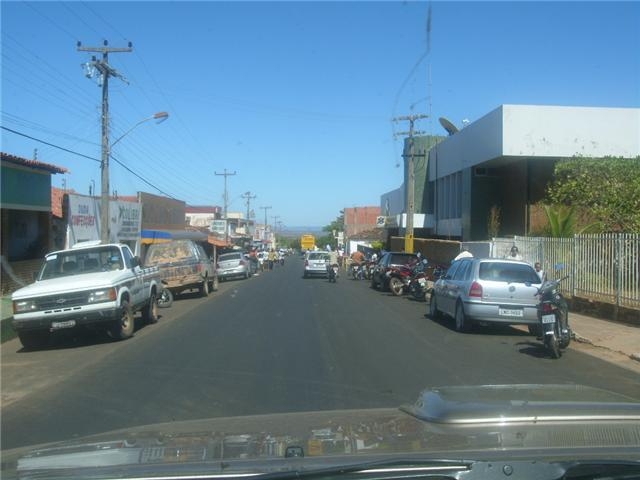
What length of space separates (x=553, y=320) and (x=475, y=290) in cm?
301

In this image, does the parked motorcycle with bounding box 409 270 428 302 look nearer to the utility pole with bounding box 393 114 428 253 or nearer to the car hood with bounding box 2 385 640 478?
the utility pole with bounding box 393 114 428 253

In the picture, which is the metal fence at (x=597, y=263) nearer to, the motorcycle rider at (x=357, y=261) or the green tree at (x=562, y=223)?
the green tree at (x=562, y=223)

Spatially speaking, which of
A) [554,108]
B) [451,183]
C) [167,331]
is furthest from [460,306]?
[451,183]

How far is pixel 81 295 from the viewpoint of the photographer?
13.8 meters

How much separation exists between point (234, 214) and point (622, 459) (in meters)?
135

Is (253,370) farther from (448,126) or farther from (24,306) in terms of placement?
(448,126)

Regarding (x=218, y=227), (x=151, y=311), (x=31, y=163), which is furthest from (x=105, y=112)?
(x=218, y=227)

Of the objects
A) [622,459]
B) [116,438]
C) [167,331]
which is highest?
[622,459]

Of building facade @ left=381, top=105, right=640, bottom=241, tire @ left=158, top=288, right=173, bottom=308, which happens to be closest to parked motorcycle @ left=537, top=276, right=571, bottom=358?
tire @ left=158, top=288, right=173, bottom=308

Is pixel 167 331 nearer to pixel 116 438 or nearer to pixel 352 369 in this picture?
pixel 352 369

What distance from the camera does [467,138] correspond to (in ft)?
117

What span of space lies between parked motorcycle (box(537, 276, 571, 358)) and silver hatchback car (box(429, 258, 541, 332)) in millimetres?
2050

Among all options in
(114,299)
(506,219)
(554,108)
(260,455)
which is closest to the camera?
(260,455)

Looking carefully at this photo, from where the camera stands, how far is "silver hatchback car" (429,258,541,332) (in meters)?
14.5
